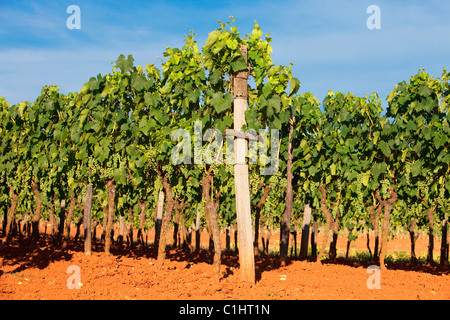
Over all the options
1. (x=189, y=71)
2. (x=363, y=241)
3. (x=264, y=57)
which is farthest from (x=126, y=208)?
(x=363, y=241)

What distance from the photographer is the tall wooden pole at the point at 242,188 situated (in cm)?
764

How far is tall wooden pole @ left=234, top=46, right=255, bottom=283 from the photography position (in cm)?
764

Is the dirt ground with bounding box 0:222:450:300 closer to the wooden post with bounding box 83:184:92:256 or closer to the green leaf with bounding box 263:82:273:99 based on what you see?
the wooden post with bounding box 83:184:92:256

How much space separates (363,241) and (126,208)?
33493 mm

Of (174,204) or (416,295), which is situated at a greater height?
(174,204)

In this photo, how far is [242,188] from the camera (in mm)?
7684

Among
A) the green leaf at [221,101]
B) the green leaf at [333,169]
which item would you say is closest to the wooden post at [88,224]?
the green leaf at [221,101]

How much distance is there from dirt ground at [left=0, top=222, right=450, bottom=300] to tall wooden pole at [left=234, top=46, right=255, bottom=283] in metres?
0.47

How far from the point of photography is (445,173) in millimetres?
10633

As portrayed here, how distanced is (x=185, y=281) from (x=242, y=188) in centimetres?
238

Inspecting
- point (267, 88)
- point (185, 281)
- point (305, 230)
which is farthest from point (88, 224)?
point (267, 88)

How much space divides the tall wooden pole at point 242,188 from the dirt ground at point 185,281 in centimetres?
47

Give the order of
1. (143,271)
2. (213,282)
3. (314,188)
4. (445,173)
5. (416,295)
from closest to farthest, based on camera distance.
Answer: (416,295) < (213,282) < (143,271) < (445,173) < (314,188)

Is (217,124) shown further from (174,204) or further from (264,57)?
(174,204)
